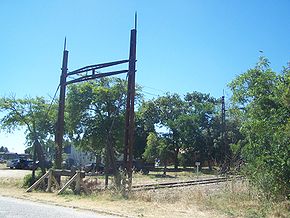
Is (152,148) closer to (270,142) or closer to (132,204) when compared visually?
(132,204)

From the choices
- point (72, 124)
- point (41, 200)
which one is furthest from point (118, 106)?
point (41, 200)

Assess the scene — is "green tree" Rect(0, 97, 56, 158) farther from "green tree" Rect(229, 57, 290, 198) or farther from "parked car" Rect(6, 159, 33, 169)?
"parked car" Rect(6, 159, 33, 169)

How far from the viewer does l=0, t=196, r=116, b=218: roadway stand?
10734mm

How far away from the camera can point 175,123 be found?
185 ft

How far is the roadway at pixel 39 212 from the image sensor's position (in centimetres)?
1073

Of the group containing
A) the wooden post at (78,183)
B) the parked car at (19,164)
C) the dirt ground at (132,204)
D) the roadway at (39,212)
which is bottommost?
the roadway at (39,212)

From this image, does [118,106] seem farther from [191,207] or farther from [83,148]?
[191,207]

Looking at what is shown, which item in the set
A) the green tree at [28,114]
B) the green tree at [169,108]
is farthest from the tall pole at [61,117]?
the green tree at [169,108]

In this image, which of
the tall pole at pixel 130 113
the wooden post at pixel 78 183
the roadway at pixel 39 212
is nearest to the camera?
the roadway at pixel 39 212

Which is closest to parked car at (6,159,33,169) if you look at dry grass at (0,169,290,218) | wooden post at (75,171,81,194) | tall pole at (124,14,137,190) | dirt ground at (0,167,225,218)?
dirt ground at (0,167,225,218)

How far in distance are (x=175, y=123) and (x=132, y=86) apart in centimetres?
3929

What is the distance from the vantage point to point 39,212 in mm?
11375

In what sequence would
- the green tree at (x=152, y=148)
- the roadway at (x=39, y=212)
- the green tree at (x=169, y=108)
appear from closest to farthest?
the roadway at (x=39, y=212), the green tree at (x=152, y=148), the green tree at (x=169, y=108)

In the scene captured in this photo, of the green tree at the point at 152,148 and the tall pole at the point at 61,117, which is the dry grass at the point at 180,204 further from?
the green tree at the point at 152,148
